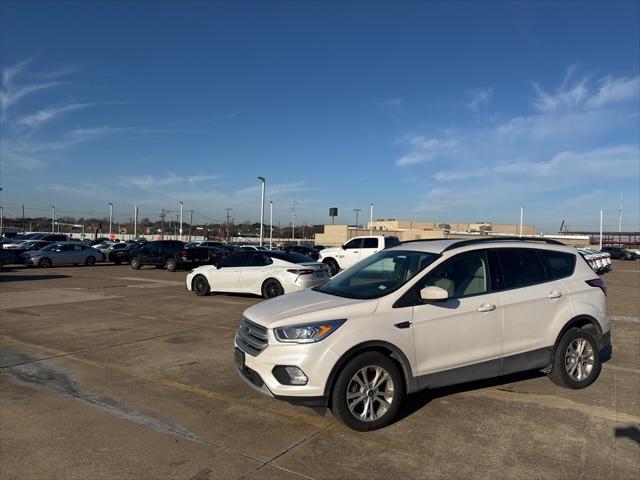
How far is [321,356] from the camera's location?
13.4ft

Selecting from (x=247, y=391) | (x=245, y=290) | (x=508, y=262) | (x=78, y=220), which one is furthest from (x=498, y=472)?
(x=78, y=220)

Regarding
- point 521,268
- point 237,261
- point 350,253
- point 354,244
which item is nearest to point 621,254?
point 354,244

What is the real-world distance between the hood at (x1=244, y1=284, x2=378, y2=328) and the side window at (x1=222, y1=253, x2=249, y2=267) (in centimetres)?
857

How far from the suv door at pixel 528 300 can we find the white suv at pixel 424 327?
1cm

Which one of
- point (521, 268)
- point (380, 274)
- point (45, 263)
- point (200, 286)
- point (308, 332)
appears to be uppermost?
point (521, 268)

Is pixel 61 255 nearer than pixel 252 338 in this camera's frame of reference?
No

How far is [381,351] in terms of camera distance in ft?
14.3

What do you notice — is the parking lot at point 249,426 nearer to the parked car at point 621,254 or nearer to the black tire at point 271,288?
the black tire at point 271,288

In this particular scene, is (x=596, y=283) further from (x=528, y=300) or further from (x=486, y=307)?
(x=486, y=307)

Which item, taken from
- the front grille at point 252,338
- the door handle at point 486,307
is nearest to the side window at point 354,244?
the door handle at point 486,307

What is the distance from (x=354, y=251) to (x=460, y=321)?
17414mm

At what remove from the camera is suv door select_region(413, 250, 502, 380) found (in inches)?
179

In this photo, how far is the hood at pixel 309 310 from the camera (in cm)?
430

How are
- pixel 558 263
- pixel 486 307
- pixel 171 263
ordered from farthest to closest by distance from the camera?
pixel 171 263 → pixel 558 263 → pixel 486 307
